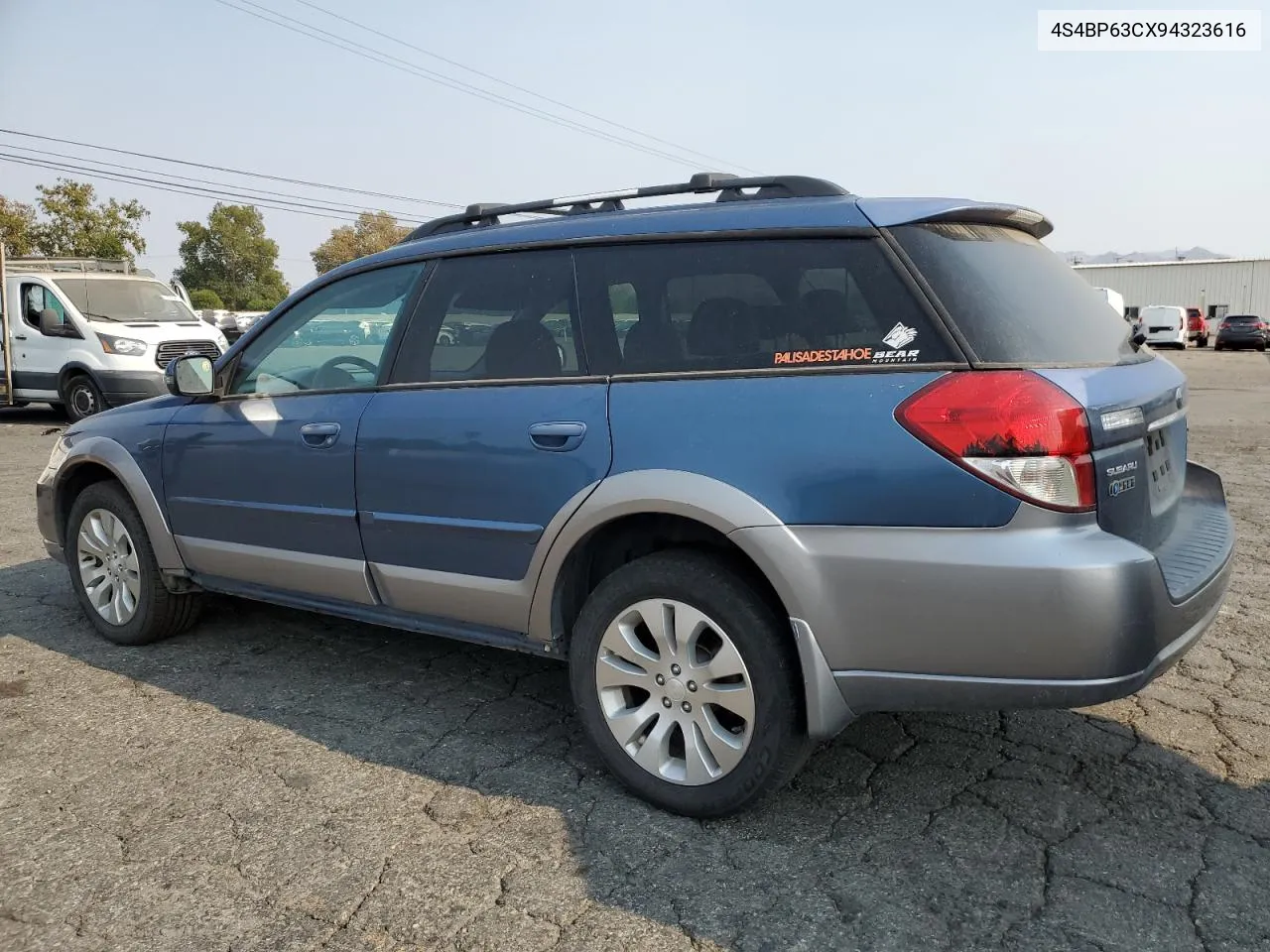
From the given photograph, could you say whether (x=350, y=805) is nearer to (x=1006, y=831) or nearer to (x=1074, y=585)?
(x=1006, y=831)

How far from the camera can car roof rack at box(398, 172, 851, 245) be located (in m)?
3.16

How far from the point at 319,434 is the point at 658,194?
56.6 inches

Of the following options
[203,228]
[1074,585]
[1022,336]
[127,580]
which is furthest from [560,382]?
[203,228]

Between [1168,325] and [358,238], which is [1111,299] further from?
[358,238]

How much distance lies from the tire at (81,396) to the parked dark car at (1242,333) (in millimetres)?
37624

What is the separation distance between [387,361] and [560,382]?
792mm

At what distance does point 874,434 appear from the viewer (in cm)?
259

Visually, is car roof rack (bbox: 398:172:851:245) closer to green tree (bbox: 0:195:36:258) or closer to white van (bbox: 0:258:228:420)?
white van (bbox: 0:258:228:420)

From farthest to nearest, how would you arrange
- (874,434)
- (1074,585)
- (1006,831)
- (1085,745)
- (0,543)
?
(0,543) → (1085,745) → (1006,831) → (874,434) → (1074,585)

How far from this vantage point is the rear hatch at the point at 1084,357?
258 centimetres

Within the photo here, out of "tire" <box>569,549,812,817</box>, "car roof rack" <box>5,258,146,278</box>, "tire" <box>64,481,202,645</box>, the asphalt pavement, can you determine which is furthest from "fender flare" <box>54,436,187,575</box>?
"car roof rack" <box>5,258,146,278</box>

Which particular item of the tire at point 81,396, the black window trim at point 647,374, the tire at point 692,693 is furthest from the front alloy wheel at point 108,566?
the tire at point 81,396

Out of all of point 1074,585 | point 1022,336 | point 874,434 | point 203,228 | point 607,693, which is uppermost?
point 203,228

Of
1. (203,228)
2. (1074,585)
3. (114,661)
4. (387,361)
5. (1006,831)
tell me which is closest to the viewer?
(1074,585)
